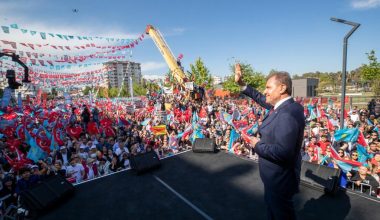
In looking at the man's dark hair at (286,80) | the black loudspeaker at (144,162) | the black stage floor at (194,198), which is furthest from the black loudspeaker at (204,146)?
the man's dark hair at (286,80)

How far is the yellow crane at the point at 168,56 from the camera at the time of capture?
86.1 feet

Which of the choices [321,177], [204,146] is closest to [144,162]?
[204,146]

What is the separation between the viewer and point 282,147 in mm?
2223

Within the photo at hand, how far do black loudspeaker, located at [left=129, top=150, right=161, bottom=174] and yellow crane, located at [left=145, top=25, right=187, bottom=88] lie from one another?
65.9 ft

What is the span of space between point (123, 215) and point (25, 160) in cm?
532

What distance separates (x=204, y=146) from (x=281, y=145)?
4.67m

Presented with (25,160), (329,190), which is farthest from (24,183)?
(329,190)

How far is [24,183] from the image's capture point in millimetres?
5902

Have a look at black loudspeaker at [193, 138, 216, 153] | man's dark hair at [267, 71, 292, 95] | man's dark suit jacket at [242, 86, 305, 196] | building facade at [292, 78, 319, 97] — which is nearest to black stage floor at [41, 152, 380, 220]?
black loudspeaker at [193, 138, 216, 153]

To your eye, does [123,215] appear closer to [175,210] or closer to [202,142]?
[175,210]

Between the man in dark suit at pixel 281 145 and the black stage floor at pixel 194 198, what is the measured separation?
1.30 metres

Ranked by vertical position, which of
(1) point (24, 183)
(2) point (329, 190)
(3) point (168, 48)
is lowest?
(1) point (24, 183)

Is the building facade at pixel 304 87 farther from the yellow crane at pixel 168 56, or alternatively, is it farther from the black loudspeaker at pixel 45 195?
the black loudspeaker at pixel 45 195

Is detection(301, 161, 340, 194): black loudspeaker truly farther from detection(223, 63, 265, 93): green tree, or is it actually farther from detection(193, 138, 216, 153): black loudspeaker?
detection(223, 63, 265, 93): green tree
